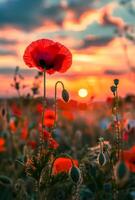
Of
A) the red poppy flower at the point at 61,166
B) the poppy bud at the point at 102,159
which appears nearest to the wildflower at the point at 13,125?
the red poppy flower at the point at 61,166

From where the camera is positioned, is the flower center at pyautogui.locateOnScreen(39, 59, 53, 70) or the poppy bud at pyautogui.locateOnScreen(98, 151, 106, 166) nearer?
→ the poppy bud at pyautogui.locateOnScreen(98, 151, 106, 166)

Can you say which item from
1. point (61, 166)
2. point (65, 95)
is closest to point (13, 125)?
point (61, 166)

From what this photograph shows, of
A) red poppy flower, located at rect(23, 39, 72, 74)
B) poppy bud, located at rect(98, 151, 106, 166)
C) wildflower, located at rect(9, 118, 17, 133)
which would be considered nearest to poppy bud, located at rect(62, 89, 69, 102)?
red poppy flower, located at rect(23, 39, 72, 74)

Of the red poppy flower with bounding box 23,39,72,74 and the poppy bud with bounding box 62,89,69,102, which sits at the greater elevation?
the red poppy flower with bounding box 23,39,72,74

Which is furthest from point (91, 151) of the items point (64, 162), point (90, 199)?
point (64, 162)

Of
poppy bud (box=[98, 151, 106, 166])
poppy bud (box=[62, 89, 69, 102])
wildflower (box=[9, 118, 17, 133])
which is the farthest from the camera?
wildflower (box=[9, 118, 17, 133])

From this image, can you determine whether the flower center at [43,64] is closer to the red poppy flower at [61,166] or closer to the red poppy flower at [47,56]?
the red poppy flower at [47,56]

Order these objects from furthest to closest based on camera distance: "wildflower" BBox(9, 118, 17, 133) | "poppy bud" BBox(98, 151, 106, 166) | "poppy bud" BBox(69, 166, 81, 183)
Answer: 1. "wildflower" BBox(9, 118, 17, 133)
2. "poppy bud" BBox(98, 151, 106, 166)
3. "poppy bud" BBox(69, 166, 81, 183)

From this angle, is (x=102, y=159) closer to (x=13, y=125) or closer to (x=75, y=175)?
(x=75, y=175)

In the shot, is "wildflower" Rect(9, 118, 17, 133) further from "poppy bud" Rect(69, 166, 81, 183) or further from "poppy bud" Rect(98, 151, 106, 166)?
"poppy bud" Rect(69, 166, 81, 183)
